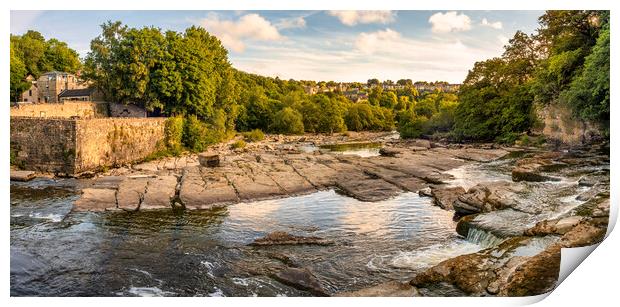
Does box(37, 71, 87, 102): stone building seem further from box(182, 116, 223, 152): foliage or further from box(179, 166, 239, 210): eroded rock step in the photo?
box(179, 166, 239, 210): eroded rock step

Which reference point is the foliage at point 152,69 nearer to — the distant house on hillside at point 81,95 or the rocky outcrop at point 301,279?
the distant house on hillside at point 81,95

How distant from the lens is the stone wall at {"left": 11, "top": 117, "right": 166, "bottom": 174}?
12.8 metres

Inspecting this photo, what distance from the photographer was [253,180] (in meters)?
15.7

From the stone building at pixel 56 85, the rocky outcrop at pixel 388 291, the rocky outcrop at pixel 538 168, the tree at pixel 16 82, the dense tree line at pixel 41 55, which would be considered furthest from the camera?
the dense tree line at pixel 41 55

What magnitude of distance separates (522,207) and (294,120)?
2795 centimetres

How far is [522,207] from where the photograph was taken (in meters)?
11.1

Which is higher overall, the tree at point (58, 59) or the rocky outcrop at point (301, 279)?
the tree at point (58, 59)

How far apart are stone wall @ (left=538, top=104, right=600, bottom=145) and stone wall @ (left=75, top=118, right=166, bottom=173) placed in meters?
14.5

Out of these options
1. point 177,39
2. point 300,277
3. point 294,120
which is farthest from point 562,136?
point 294,120

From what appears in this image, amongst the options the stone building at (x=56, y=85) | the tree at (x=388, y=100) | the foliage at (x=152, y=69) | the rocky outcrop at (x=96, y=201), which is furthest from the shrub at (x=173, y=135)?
the tree at (x=388, y=100)

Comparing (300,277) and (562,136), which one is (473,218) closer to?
(300,277)

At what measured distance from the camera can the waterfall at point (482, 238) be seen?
31.8ft

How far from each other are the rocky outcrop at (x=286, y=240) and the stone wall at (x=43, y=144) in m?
6.95
